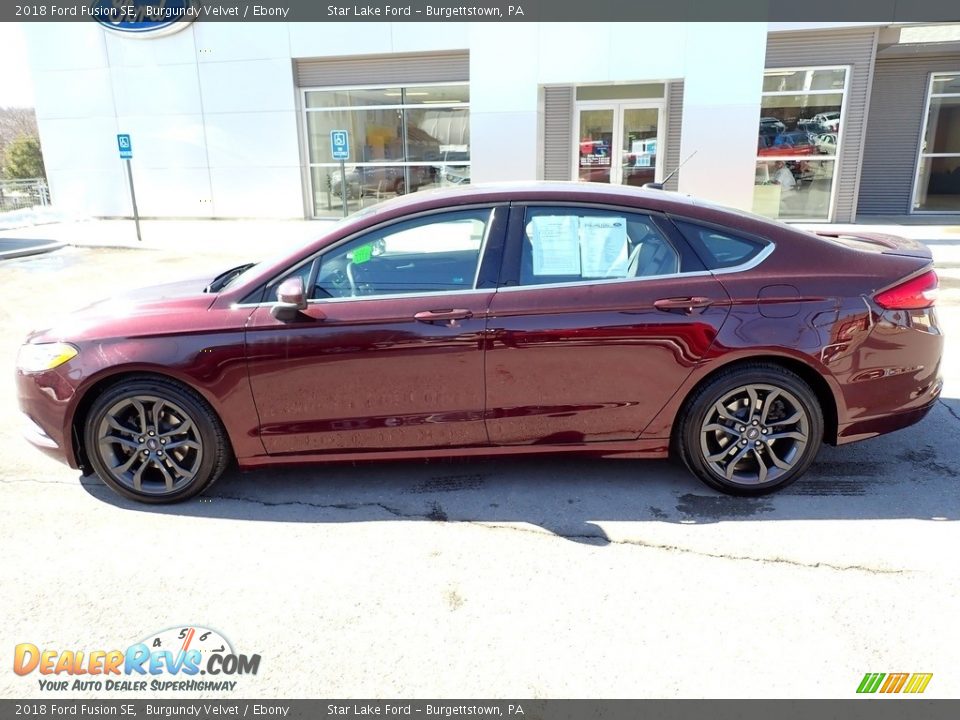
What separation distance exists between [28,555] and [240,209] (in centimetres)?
1519

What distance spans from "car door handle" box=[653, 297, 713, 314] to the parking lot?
102 cm

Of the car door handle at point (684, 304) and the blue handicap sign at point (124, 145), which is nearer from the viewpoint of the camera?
the car door handle at point (684, 304)

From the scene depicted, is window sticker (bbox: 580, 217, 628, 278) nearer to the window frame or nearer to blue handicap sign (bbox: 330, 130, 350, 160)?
blue handicap sign (bbox: 330, 130, 350, 160)

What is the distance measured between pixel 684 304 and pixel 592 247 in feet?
1.82

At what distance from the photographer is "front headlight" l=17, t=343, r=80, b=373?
351 cm

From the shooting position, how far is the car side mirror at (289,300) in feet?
10.9

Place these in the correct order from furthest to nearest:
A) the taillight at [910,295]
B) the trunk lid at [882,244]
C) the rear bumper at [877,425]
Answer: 1. the trunk lid at [882,244]
2. the rear bumper at [877,425]
3. the taillight at [910,295]

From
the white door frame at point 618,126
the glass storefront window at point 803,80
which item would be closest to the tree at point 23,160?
the white door frame at point 618,126

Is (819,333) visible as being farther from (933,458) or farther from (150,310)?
(150,310)

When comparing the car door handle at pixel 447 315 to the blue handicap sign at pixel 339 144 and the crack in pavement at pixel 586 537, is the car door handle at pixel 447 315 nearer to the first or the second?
the crack in pavement at pixel 586 537

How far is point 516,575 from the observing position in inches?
118

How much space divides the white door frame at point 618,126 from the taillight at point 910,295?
10736 mm
